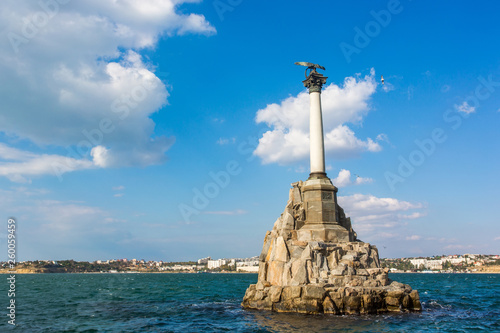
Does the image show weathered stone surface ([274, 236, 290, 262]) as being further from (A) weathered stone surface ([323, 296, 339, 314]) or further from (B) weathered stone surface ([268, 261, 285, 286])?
(A) weathered stone surface ([323, 296, 339, 314])

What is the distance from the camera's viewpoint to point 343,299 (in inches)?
819

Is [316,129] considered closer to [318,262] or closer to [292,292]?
[318,262]

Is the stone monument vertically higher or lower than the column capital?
lower

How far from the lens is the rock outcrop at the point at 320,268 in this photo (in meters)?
21.0

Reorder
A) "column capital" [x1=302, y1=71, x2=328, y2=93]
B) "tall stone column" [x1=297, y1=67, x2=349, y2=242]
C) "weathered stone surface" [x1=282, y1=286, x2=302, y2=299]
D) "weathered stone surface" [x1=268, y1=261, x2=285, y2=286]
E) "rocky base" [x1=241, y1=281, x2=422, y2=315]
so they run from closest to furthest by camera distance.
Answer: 1. "rocky base" [x1=241, y1=281, x2=422, y2=315]
2. "weathered stone surface" [x1=282, y1=286, x2=302, y2=299]
3. "weathered stone surface" [x1=268, y1=261, x2=285, y2=286]
4. "tall stone column" [x1=297, y1=67, x2=349, y2=242]
5. "column capital" [x1=302, y1=71, x2=328, y2=93]

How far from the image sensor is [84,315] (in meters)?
24.7

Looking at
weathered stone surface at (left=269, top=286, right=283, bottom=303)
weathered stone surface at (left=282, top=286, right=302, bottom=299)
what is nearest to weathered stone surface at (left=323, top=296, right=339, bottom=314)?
weathered stone surface at (left=282, top=286, right=302, bottom=299)

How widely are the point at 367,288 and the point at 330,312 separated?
259 centimetres

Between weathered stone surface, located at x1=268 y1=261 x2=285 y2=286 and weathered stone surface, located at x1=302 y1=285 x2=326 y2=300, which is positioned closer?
weathered stone surface, located at x1=302 y1=285 x2=326 y2=300

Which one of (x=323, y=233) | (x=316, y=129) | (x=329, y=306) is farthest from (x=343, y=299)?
(x=316, y=129)

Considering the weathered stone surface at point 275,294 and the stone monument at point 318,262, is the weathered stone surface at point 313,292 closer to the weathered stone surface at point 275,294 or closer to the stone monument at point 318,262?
the stone monument at point 318,262

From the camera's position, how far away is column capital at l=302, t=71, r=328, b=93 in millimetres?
28453

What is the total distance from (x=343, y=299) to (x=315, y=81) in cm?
1519

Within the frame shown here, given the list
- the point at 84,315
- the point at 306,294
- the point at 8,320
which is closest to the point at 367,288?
the point at 306,294
